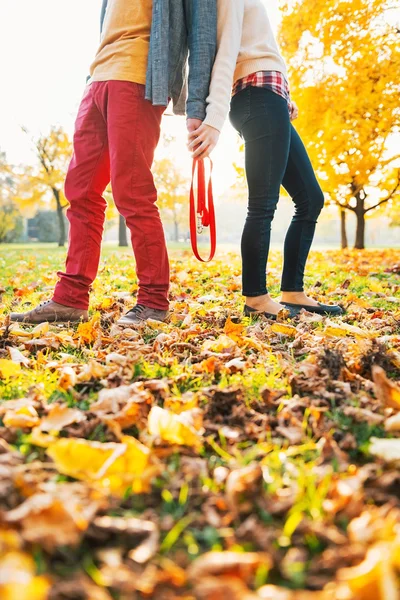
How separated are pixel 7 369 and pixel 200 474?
96 centimetres

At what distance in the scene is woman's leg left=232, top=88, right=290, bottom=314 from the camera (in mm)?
2663

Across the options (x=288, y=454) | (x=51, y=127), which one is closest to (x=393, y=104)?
(x=288, y=454)

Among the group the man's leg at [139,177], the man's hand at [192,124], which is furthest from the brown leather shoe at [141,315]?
the man's hand at [192,124]

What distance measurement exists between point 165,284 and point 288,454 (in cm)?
174

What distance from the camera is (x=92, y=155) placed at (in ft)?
8.82

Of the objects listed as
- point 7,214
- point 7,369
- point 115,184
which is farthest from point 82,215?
point 7,214

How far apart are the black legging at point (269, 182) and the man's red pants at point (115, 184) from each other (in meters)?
0.50

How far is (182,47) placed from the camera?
2.59 m

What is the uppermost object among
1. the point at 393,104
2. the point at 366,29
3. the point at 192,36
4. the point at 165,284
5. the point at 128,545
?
the point at 366,29

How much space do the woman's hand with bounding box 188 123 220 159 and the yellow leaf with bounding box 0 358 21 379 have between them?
1422mm

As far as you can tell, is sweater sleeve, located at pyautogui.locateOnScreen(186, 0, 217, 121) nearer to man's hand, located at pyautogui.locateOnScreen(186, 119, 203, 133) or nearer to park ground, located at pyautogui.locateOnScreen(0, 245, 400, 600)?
man's hand, located at pyautogui.locateOnScreen(186, 119, 203, 133)

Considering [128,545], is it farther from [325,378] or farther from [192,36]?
[192,36]

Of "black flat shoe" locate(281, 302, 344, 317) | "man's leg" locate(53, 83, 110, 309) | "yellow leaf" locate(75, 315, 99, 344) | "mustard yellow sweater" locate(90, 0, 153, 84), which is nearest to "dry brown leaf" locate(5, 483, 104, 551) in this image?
"yellow leaf" locate(75, 315, 99, 344)

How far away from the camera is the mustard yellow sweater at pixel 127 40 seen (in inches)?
98.9
